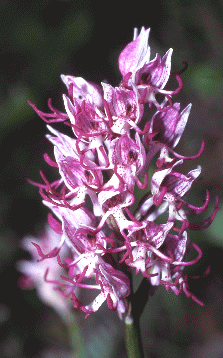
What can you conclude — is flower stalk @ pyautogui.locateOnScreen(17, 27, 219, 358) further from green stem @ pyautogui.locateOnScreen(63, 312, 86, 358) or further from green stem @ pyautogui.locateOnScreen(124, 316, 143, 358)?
green stem @ pyautogui.locateOnScreen(63, 312, 86, 358)

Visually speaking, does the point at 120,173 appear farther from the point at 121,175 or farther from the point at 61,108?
the point at 61,108

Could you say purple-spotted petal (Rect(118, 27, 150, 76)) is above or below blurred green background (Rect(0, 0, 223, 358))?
above

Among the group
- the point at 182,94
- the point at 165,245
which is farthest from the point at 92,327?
the point at 182,94

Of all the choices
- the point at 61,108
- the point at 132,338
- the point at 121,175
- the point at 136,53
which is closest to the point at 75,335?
the point at 132,338

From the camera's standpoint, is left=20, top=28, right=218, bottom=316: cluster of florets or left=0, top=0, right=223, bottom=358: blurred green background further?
left=0, top=0, right=223, bottom=358: blurred green background

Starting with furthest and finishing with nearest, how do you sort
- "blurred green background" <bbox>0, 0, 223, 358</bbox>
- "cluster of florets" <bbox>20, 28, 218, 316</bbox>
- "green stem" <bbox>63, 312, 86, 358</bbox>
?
"blurred green background" <bbox>0, 0, 223, 358</bbox> < "green stem" <bbox>63, 312, 86, 358</bbox> < "cluster of florets" <bbox>20, 28, 218, 316</bbox>

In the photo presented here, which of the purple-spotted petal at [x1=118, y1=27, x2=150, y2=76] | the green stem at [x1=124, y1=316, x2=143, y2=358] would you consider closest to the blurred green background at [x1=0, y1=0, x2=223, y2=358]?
the green stem at [x1=124, y1=316, x2=143, y2=358]
